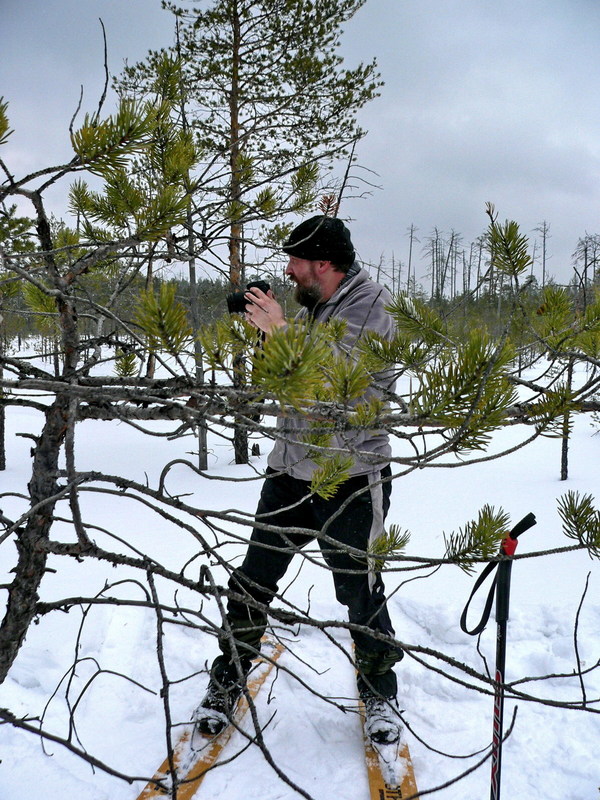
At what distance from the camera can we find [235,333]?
80 cm

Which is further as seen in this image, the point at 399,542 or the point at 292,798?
the point at 292,798

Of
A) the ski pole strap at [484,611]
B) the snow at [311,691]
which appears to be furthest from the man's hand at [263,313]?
the ski pole strap at [484,611]

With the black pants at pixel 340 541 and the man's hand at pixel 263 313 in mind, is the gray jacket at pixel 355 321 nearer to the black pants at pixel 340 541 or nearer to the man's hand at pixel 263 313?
the black pants at pixel 340 541

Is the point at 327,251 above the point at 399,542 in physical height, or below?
above

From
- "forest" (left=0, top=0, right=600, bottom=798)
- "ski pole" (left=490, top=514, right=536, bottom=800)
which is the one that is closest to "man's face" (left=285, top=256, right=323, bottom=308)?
"forest" (left=0, top=0, right=600, bottom=798)

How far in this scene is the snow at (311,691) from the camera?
1.98m

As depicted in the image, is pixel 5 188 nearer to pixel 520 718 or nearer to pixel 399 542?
pixel 399 542

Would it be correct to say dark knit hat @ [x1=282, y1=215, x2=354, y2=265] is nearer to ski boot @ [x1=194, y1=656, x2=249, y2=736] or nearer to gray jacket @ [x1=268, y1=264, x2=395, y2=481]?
gray jacket @ [x1=268, y1=264, x2=395, y2=481]

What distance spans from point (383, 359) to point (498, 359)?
27cm

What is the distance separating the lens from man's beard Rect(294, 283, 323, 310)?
2057 mm

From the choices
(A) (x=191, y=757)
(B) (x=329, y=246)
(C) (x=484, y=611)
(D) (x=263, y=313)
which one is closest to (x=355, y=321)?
(B) (x=329, y=246)

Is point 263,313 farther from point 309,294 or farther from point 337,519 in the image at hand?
point 337,519

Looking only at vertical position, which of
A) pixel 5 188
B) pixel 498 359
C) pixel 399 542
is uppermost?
pixel 5 188

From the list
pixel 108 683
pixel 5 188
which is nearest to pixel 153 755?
pixel 108 683
